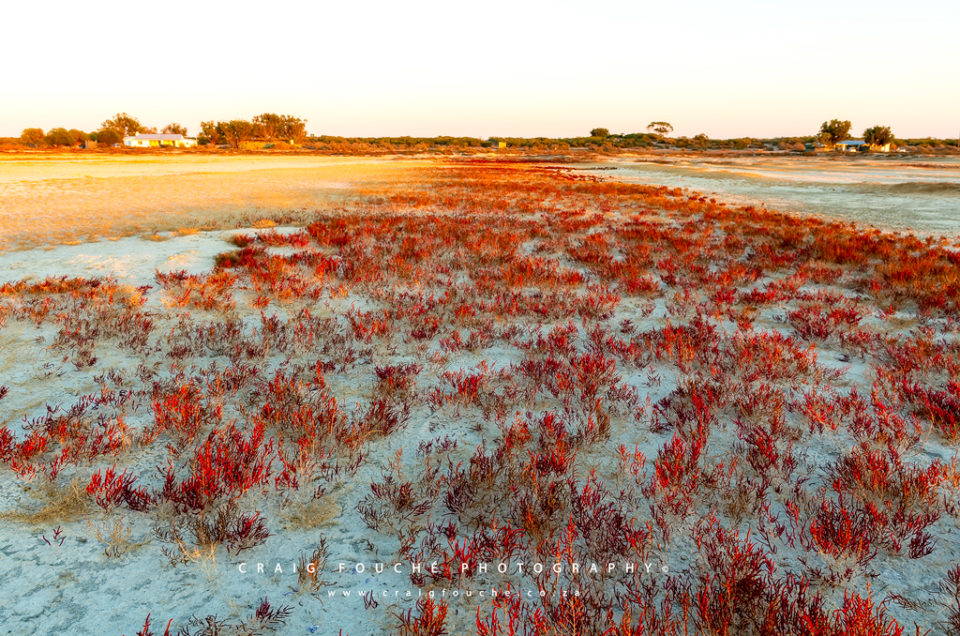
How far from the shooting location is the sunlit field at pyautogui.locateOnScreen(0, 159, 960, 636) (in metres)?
2.31

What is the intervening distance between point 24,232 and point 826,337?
17.9 meters

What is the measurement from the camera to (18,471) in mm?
3062

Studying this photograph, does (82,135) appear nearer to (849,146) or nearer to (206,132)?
(206,132)

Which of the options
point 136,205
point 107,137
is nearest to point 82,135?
point 107,137

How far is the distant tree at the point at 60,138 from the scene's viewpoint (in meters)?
110

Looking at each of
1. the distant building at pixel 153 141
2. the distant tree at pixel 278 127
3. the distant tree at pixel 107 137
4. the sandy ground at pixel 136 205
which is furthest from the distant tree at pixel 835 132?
Answer: the distant tree at pixel 107 137

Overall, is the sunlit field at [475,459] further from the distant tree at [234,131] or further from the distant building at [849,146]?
the distant tree at [234,131]

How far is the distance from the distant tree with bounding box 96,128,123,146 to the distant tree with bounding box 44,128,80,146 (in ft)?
22.0

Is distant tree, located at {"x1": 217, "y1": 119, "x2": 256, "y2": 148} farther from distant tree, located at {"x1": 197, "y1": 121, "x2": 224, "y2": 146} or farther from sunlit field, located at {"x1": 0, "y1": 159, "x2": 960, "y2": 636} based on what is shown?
sunlit field, located at {"x1": 0, "y1": 159, "x2": 960, "y2": 636}

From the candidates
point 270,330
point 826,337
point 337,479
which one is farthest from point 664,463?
point 270,330

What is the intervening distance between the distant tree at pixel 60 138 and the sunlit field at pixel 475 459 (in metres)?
145

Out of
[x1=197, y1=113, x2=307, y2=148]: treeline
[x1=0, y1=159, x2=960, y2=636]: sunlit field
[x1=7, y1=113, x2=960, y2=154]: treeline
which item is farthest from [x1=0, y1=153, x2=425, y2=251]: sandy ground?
[x1=197, y1=113, x2=307, y2=148]: treeline

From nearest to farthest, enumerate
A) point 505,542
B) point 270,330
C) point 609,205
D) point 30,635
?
point 30,635 → point 505,542 → point 270,330 → point 609,205

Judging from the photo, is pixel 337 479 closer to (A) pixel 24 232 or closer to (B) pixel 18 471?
(B) pixel 18 471
